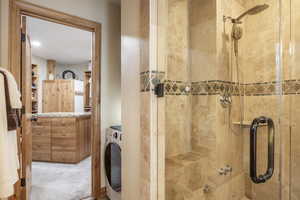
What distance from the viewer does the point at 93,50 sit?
219 centimetres

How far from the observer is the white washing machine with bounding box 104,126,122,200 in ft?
6.18

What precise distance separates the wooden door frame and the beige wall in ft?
2.19

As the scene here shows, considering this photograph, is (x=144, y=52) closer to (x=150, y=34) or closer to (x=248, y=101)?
(x=150, y=34)

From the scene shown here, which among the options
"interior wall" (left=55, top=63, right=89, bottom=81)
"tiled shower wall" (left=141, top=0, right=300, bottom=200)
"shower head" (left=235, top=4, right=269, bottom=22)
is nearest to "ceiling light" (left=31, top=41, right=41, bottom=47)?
"interior wall" (left=55, top=63, right=89, bottom=81)

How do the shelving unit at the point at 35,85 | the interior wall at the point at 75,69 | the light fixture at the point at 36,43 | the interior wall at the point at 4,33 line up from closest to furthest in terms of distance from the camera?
the interior wall at the point at 4,33, the light fixture at the point at 36,43, the shelving unit at the point at 35,85, the interior wall at the point at 75,69

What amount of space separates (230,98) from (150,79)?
2.95 feet

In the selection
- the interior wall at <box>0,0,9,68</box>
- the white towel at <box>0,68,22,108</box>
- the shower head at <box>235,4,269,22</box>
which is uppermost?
the shower head at <box>235,4,269,22</box>

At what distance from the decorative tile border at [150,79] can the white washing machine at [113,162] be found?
740mm

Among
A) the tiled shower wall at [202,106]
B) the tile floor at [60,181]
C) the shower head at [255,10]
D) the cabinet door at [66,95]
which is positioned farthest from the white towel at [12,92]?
the cabinet door at [66,95]

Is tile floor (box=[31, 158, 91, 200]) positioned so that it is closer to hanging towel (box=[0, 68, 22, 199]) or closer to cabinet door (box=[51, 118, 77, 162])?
cabinet door (box=[51, 118, 77, 162])

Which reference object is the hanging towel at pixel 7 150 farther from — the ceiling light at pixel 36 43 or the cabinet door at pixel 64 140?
the ceiling light at pixel 36 43

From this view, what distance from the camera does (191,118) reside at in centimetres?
165

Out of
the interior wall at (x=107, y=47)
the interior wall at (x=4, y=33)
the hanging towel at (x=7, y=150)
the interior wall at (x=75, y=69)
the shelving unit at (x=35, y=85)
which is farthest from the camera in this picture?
the interior wall at (x=75, y=69)

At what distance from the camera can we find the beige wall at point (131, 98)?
4.73 ft
